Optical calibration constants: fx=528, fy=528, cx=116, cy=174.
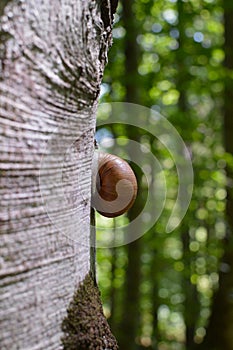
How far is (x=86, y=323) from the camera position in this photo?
65cm

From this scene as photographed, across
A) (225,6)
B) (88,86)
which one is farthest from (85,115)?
(225,6)

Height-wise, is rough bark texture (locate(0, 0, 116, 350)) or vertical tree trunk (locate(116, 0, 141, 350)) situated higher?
rough bark texture (locate(0, 0, 116, 350))

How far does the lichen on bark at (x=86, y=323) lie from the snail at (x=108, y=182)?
0.14 metres

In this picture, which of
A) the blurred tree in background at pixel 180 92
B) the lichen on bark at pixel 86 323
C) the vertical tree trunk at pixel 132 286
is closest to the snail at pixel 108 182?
the lichen on bark at pixel 86 323

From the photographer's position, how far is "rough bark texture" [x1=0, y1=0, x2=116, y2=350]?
522mm

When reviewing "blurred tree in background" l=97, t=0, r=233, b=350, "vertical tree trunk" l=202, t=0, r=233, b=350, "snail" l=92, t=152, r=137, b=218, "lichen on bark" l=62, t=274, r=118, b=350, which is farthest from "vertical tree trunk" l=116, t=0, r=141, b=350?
"lichen on bark" l=62, t=274, r=118, b=350

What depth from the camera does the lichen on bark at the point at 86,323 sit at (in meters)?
0.61

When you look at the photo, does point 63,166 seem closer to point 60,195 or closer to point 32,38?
point 60,195

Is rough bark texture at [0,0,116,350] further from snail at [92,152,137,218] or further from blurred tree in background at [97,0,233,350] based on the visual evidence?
blurred tree in background at [97,0,233,350]

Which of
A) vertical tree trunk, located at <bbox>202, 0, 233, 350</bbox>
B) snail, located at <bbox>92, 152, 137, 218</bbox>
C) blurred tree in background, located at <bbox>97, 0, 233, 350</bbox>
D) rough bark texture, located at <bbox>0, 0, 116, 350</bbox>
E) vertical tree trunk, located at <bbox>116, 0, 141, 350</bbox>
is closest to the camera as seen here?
rough bark texture, located at <bbox>0, 0, 116, 350</bbox>

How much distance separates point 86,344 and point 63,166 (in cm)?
22

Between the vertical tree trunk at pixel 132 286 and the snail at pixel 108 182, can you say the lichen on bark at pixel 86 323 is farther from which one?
the vertical tree trunk at pixel 132 286

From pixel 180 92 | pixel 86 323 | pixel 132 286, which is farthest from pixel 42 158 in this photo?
pixel 132 286

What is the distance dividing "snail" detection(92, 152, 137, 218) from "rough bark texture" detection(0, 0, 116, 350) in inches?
5.9
